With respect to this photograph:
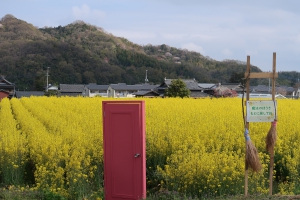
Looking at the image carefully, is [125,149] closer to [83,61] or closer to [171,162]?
[171,162]

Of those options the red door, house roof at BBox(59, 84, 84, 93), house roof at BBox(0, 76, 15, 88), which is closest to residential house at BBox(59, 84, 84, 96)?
house roof at BBox(59, 84, 84, 93)

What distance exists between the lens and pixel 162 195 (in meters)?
6.85

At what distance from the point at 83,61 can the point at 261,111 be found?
6962 cm

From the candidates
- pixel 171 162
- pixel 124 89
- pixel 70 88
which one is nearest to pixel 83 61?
pixel 124 89

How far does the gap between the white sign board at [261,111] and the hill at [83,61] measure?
47.9m

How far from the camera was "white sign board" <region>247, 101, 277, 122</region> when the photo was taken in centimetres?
625

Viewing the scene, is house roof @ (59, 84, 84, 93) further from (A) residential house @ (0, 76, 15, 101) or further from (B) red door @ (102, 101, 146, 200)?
(B) red door @ (102, 101, 146, 200)

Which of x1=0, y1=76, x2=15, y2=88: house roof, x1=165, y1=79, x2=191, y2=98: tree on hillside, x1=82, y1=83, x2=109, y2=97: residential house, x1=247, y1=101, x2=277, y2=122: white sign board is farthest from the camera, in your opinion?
x1=82, y1=83, x2=109, y2=97: residential house

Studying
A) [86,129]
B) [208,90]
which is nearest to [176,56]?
[208,90]

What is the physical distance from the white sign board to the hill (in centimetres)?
4790

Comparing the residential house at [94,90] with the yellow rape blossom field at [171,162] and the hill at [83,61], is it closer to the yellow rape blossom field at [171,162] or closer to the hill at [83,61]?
the hill at [83,61]

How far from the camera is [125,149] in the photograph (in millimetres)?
6449

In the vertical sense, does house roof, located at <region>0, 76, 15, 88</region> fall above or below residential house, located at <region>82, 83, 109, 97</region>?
above

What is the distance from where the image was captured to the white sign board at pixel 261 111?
6.25 m
